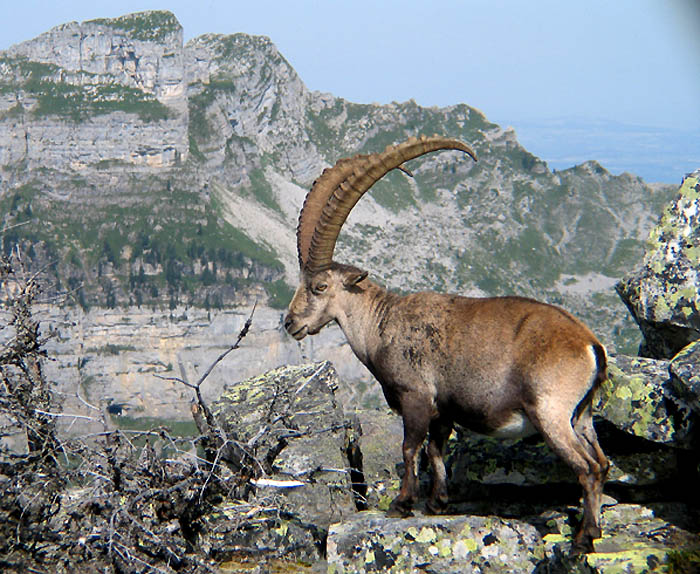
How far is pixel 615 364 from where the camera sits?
38.1ft

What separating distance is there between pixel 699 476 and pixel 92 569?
805 cm

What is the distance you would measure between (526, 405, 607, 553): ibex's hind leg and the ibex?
1 centimetres

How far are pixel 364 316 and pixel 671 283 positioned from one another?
5.16 metres

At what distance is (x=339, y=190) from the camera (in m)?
11.9

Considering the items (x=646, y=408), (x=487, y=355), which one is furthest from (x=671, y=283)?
(x=487, y=355)

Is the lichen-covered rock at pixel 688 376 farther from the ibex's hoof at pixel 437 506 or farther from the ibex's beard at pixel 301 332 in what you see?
the ibex's beard at pixel 301 332

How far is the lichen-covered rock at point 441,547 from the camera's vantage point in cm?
941

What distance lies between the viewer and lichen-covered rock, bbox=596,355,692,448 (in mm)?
10461

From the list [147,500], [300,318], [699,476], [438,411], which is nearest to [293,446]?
[300,318]

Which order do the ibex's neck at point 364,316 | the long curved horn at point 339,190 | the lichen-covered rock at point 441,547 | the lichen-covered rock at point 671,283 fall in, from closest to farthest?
1. the lichen-covered rock at point 441,547
2. the long curved horn at point 339,190
3. the ibex's neck at point 364,316
4. the lichen-covered rock at point 671,283

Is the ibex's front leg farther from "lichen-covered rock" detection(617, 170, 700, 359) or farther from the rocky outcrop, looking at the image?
"lichen-covered rock" detection(617, 170, 700, 359)

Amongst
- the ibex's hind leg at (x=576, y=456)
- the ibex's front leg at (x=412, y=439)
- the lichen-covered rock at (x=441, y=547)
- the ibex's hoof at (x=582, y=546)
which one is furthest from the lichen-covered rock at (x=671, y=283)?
the lichen-covered rock at (x=441, y=547)

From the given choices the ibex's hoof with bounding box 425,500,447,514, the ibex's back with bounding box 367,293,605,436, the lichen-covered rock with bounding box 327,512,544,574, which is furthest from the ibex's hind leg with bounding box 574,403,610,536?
the ibex's hoof with bounding box 425,500,447,514

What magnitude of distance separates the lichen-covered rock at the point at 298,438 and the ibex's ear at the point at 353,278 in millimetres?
1717
